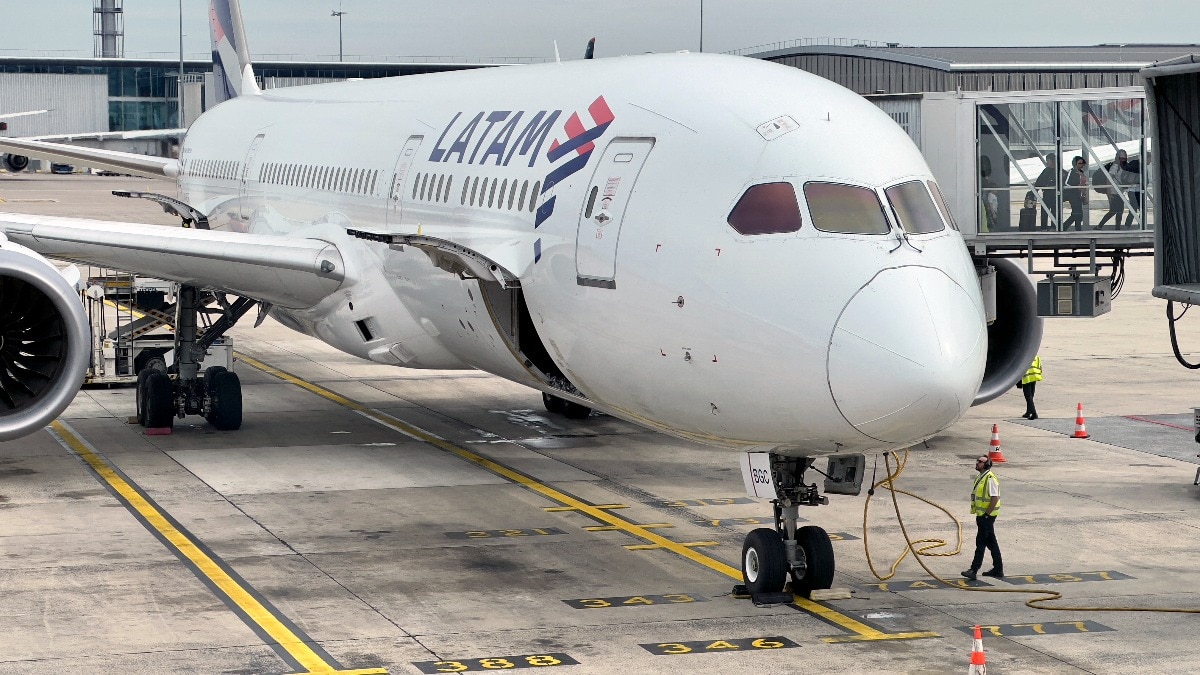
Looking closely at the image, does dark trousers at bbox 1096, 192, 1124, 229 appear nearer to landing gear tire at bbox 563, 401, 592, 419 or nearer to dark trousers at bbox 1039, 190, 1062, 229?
dark trousers at bbox 1039, 190, 1062, 229

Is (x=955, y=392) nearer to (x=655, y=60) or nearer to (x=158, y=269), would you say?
(x=655, y=60)

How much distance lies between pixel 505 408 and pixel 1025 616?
1297 centimetres

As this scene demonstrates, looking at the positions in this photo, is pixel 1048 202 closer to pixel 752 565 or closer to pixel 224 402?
pixel 752 565

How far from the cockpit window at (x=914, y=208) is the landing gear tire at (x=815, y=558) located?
8.85ft

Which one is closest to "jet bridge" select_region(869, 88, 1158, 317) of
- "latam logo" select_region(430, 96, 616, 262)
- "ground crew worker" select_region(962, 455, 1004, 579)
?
"latam logo" select_region(430, 96, 616, 262)

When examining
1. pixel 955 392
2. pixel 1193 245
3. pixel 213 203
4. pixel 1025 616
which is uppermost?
pixel 213 203

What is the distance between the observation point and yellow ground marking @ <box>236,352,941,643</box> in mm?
12734

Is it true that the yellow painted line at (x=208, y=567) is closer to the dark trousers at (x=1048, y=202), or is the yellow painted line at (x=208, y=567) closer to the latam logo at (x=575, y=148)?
the latam logo at (x=575, y=148)

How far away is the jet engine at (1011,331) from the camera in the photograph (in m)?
20.4

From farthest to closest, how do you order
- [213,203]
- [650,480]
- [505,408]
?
[213,203], [505,408], [650,480]

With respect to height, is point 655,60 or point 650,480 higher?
point 655,60

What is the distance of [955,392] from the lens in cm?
1134

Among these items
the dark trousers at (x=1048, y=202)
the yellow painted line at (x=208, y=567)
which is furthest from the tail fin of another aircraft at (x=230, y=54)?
the dark trousers at (x=1048, y=202)

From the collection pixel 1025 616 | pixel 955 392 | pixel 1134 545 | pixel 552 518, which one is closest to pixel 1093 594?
pixel 1025 616
